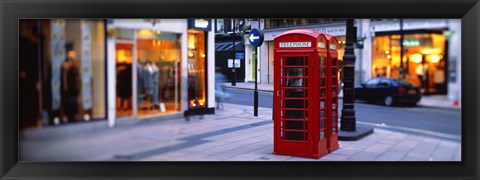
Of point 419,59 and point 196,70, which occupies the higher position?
point 419,59

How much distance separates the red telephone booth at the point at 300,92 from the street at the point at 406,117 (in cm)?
29

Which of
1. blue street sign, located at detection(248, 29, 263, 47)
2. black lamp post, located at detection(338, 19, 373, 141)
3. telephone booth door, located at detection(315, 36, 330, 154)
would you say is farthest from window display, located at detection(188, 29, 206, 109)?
black lamp post, located at detection(338, 19, 373, 141)

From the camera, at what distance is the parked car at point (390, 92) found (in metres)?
7.94

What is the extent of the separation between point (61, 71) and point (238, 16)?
237cm

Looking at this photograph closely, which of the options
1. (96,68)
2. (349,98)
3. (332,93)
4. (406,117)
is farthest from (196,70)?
(406,117)

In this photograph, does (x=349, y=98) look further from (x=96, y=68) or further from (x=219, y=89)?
(x=96, y=68)

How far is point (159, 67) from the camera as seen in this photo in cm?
759

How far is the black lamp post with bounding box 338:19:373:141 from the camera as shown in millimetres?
8586

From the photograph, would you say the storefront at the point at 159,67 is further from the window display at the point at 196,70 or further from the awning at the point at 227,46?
the awning at the point at 227,46

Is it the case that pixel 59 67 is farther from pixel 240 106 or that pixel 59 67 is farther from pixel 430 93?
pixel 430 93

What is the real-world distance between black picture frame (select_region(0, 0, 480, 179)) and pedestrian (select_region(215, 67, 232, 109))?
844 millimetres

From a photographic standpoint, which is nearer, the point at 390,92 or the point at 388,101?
the point at 390,92
